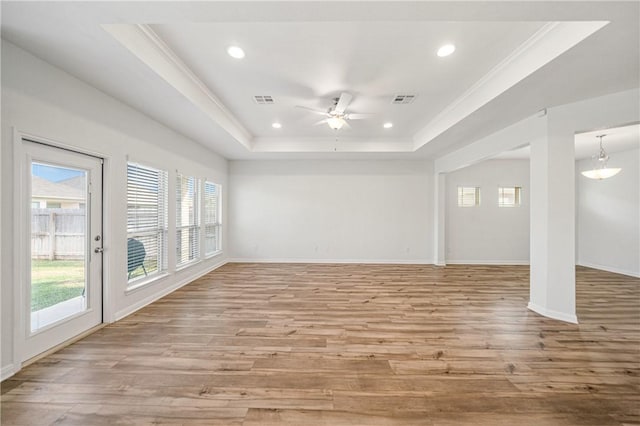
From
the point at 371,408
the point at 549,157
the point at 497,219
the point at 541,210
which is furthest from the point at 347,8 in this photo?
the point at 497,219

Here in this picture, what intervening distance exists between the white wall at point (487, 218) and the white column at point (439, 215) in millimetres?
377

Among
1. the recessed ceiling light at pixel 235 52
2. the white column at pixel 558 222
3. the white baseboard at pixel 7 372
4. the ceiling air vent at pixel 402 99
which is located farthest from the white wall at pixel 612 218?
the white baseboard at pixel 7 372

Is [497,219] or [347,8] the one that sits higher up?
[347,8]

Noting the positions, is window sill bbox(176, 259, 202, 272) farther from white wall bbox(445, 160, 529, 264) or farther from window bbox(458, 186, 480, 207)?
window bbox(458, 186, 480, 207)

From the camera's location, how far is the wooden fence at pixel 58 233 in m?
2.37

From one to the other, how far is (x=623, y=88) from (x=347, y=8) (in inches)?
136

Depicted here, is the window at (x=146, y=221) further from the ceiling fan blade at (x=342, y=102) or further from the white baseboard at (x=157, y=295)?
the ceiling fan blade at (x=342, y=102)

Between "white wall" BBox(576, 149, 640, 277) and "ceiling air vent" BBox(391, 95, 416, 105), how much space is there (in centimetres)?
597

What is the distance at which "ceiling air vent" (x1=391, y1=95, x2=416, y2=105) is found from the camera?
3.62m

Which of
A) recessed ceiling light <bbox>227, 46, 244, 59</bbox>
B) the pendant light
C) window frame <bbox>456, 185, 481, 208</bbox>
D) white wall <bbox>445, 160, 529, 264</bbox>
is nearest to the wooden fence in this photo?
recessed ceiling light <bbox>227, 46, 244, 59</bbox>

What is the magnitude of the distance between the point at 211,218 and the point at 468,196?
697cm

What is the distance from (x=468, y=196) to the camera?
689cm

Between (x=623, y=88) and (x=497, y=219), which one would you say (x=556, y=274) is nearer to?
(x=623, y=88)

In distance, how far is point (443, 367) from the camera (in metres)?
2.23
